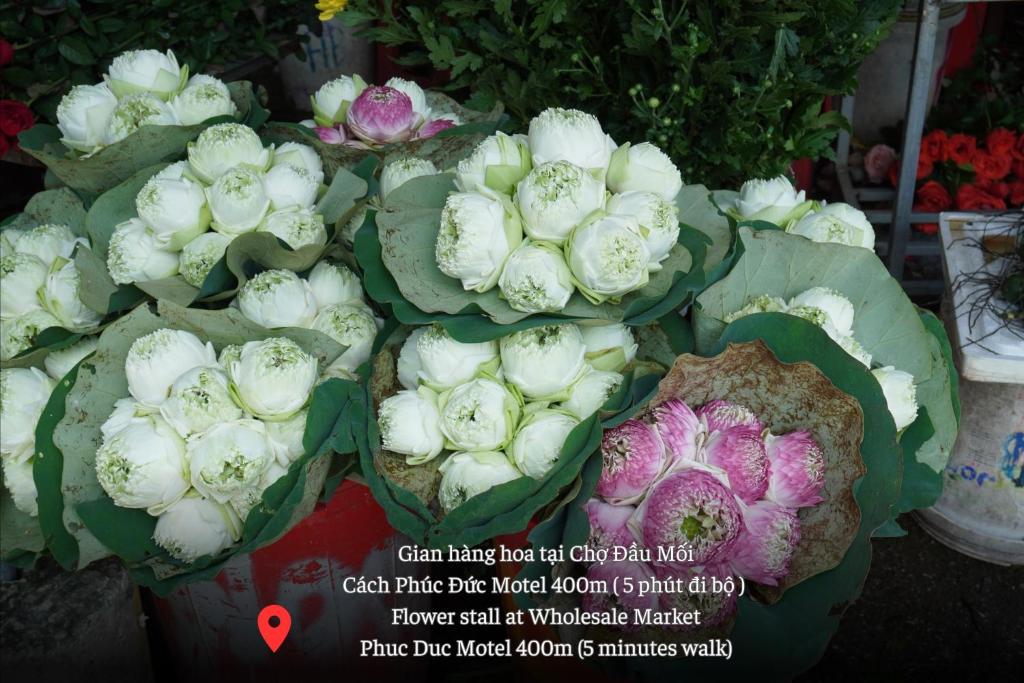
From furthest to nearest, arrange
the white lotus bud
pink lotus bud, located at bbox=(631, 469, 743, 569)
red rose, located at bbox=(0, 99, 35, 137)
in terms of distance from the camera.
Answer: red rose, located at bbox=(0, 99, 35, 137) → the white lotus bud → pink lotus bud, located at bbox=(631, 469, 743, 569)

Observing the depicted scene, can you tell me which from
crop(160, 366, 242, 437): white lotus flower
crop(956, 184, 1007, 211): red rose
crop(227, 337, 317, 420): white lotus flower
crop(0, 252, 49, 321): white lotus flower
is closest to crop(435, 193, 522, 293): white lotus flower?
crop(227, 337, 317, 420): white lotus flower

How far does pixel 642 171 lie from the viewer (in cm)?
139

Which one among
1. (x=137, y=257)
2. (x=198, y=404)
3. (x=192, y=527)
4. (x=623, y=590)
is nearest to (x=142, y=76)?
(x=137, y=257)

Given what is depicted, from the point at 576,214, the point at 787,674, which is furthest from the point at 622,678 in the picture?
the point at 576,214

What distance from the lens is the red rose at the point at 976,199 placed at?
311 cm

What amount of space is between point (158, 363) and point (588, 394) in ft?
2.17

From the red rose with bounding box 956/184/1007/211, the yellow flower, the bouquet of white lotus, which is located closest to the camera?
the bouquet of white lotus

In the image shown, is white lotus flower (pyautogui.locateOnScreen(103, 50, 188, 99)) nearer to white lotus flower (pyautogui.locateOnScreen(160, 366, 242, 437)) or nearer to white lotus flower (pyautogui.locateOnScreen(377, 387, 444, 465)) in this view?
white lotus flower (pyautogui.locateOnScreen(160, 366, 242, 437))

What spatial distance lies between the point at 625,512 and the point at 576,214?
1.43 ft

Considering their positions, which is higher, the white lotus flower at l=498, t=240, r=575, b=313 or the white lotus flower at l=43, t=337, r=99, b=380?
the white lotus flower at l=498, t=240, r=575, b=313

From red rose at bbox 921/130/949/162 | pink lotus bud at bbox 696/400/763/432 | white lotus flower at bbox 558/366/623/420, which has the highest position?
white lotus flower at bbox 558/366/623/420

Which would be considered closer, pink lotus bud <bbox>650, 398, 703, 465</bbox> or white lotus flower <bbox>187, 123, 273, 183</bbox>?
pink lotus bud <bbox>650, 398, 703, 465</bbox>

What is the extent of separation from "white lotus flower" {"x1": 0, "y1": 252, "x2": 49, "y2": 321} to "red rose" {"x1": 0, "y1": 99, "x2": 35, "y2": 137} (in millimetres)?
1096

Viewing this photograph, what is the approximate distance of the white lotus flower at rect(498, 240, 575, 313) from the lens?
4.19 feet
